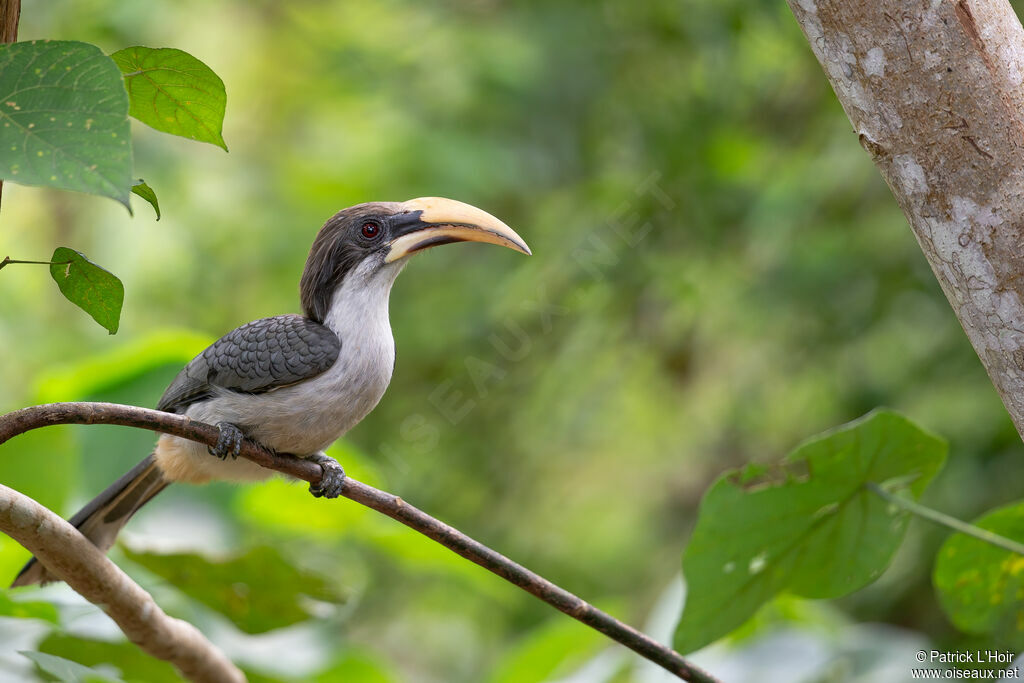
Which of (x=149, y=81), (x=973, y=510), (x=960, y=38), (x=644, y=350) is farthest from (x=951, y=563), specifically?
(x=644, y=350)

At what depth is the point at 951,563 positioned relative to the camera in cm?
192

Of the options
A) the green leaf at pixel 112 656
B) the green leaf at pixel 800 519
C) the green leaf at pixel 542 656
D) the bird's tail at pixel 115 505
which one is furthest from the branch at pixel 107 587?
the green leaf at pixel 542 656

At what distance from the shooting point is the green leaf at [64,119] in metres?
0.98

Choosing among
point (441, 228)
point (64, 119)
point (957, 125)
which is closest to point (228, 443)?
point (441, 228)

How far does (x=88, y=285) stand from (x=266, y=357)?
1.84ft

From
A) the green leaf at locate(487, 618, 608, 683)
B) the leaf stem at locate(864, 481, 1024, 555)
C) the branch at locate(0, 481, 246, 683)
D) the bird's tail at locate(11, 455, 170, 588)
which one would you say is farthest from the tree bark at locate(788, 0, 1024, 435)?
the green leaf at locate(487, 618, 608, 683)

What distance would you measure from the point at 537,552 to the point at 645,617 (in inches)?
32.5

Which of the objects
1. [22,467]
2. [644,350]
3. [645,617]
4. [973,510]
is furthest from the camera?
[645,617]

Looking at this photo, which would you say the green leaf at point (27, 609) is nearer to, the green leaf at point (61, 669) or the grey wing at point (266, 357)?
the green leaf at point (61, 669)

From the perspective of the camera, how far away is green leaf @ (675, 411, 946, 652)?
5.89 feet

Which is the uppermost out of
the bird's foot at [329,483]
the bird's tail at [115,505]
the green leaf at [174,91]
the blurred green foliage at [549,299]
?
the blurred green foliage at [549,299]

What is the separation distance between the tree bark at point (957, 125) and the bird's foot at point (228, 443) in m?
1.13

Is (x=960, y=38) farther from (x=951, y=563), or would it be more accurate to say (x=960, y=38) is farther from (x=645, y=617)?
(x=645, y=617)

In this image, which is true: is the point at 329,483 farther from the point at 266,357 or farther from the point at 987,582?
the point at 987,582
